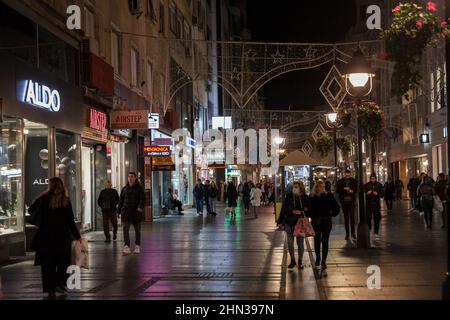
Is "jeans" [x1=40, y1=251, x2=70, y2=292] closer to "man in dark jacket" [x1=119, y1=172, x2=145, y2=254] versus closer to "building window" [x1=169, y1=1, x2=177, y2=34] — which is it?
"man in dark jacket" [x1=119, y1=172, x2=145, y2=254]

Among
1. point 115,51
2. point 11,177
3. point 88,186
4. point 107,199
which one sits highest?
point 115,51

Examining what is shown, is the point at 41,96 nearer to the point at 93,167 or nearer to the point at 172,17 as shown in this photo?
the point at 93,167

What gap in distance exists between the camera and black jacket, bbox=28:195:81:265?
10.2 m

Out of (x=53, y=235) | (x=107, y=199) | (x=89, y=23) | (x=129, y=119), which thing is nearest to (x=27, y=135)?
(x=107, y=199)

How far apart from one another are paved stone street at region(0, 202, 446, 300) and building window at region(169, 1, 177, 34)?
729 inches

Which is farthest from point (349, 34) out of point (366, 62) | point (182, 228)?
point (366, 62)

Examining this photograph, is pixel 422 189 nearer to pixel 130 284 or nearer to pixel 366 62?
pixel 366 62

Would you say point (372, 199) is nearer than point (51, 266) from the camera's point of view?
No

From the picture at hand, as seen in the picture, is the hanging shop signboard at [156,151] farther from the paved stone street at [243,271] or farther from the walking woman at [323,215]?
the walking woman at [323,215]

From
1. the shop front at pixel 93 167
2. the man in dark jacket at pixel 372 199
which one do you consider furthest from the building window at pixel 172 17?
the man in dark jacket at pixel 372 199

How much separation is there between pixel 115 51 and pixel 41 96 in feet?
28.4

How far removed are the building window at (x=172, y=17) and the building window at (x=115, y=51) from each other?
36.1 ft

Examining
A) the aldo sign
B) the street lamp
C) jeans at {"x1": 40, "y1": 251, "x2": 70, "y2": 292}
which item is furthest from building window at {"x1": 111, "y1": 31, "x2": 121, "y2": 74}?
jeans at {"x1": 40, "y1": 251, "x2": 70, "y2": 292}

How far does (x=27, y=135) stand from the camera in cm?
1712
